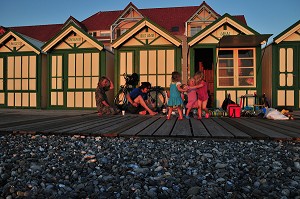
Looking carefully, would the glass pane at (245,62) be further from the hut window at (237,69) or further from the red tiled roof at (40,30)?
the red tiled roof at (40,30)

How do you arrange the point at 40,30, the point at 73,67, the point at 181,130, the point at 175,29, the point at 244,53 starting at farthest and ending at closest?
1. the point at 40,30
2. the point at 175,29
3. the point at 73,67
4. the point at 244,53
5. the point at 181,130

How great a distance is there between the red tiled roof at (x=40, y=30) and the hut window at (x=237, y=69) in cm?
2805

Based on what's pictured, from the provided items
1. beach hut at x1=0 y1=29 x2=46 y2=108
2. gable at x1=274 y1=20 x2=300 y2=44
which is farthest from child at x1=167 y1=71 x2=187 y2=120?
beach hut at x1=0 y1=29 x2=46 y2=108

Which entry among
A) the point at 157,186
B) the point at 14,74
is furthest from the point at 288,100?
the point at 14,74

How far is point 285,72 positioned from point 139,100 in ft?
21.5

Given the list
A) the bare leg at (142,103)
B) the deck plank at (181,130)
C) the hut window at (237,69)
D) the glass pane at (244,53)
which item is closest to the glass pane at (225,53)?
the hut window at (237,69)

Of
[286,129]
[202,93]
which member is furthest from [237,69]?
[286,129]

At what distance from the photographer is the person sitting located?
8.17 m

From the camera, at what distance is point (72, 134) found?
13.6ft

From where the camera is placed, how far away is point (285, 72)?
1060 cm

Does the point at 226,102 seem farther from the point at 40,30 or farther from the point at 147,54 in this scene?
the point at 40,30

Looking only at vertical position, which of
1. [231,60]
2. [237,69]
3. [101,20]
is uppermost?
[101,20]

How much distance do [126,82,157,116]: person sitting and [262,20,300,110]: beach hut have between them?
5.68 meters

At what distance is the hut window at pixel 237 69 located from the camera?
10.4 m
